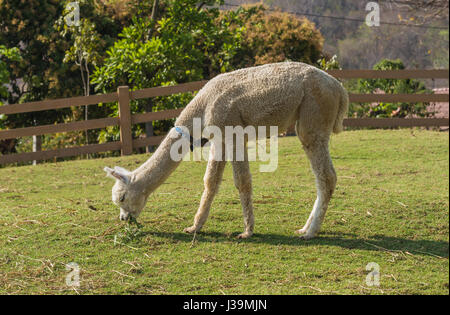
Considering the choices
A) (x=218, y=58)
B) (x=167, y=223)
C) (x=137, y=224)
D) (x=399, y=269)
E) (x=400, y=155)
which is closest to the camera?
(x=399, y=269)

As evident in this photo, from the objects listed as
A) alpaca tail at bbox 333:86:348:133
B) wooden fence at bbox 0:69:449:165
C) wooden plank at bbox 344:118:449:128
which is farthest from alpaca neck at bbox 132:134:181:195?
wooden plank at bbox 344:118:449:128

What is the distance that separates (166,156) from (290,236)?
1.47m

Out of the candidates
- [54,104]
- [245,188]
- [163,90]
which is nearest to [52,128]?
[54,104]

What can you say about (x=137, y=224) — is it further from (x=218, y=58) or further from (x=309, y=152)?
(x=218, y=58)

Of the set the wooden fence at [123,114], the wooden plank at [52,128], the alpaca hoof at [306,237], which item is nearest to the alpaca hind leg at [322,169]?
the alpaca hoof at [306,237]

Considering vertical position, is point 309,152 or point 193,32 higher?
point 193,32

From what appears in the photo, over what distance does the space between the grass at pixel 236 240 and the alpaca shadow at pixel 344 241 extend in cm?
1

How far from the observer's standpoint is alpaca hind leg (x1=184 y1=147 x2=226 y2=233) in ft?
17.9

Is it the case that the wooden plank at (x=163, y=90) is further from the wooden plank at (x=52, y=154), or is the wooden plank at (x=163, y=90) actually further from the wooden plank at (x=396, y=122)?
the wooden plank at (x=396, y=122)

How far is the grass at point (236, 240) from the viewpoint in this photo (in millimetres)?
4395

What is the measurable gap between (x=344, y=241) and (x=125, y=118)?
22.4 feet

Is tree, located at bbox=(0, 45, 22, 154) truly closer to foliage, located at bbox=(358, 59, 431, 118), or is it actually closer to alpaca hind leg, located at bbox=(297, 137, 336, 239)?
alpaca hind leg, located at bbox=(297, 137, 336, 239)

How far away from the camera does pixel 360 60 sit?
92.7 feet

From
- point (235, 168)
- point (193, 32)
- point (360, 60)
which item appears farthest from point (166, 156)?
point (360, 60)
